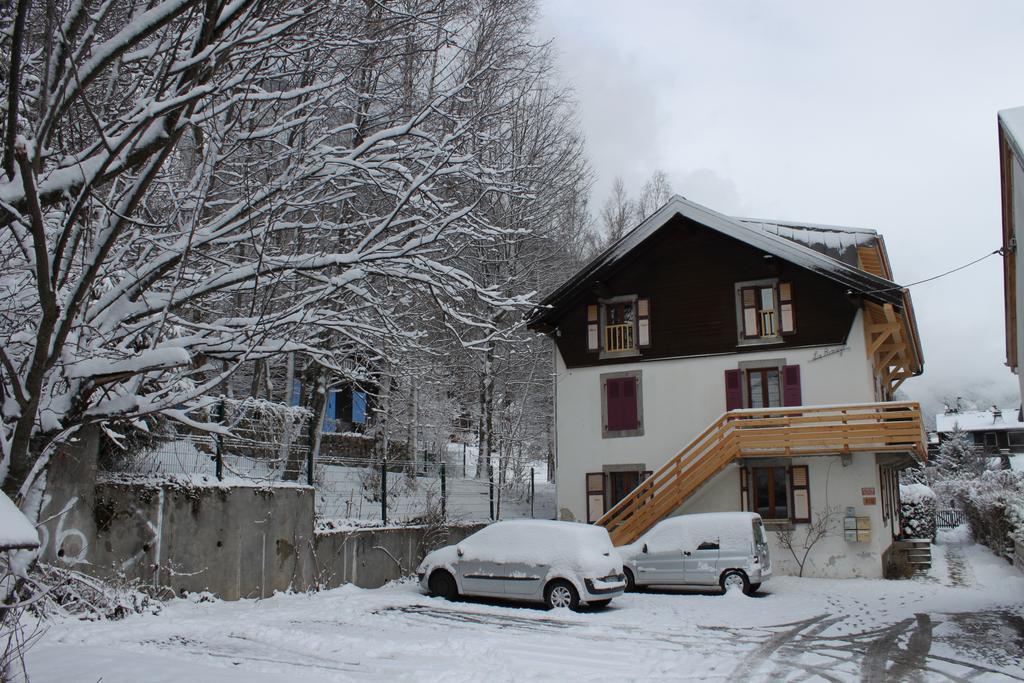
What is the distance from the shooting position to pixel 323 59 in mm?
9344

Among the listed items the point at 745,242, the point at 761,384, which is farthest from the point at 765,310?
the point at 761,384

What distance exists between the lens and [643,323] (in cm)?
2712

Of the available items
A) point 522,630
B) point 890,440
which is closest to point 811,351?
point 890,440

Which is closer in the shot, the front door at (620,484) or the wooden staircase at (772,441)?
the wooden staircase at (772,441)

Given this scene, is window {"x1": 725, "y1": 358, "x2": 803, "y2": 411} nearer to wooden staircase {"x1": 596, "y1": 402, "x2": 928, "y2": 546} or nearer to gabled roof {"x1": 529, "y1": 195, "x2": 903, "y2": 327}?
wooden staircase {"x1": 596, "y1": 402, "x2": 928, "y2": 546}

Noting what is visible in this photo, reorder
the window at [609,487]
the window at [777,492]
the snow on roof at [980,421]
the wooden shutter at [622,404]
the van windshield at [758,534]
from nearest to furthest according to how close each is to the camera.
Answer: the van windshield at [758,534] < the window at [777,492] < the window at [609,487] < the wooden shutter at [622,404] < the snow on roof at [980,421]

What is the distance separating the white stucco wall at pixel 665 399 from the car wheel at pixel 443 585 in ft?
32.4

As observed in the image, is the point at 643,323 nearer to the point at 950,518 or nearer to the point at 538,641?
the point at 538,641

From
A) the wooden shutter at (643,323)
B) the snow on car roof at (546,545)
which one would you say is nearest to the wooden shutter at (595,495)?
the wooden shutter at (643,323)

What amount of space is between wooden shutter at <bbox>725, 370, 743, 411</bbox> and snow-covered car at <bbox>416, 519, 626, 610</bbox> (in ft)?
31.1

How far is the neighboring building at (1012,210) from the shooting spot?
47.4 feet

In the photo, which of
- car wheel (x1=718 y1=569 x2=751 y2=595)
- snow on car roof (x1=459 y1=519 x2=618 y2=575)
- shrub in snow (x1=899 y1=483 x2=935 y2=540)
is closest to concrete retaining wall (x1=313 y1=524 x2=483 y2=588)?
snow on car roof (x1=459 y1=519 x2=618 y2=575)

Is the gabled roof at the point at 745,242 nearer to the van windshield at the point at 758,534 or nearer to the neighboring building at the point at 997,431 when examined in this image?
the van windshield at the point at 758,534

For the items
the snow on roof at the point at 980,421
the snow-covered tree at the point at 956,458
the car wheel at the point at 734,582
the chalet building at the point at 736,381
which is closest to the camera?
the car wheel at the point at 734,582
